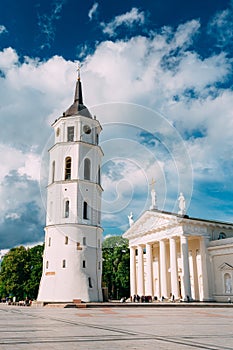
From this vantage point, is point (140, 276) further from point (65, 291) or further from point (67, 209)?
point (65, 291)

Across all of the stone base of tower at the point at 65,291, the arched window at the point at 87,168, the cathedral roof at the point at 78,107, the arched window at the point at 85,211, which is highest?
the cathedral roof at the point at 78,107

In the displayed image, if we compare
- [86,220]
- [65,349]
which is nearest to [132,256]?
[86,220]

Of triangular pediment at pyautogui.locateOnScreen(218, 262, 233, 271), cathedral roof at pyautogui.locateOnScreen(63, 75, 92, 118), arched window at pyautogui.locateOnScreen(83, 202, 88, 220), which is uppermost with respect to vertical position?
cathedral roof at pyautogui.locateOnScreen(63, 75, 92, 118)

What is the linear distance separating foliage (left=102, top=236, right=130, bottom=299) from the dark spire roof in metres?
38.0

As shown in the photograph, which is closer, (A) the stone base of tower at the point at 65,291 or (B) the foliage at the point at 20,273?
(A) the stone base of tower at the point at 65,291

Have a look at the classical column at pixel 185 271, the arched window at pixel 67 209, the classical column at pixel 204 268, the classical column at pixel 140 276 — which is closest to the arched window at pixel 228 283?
the classical column at pixel 204 268

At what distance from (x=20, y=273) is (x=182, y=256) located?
32.0 m

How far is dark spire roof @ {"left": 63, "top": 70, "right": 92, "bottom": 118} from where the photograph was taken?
51.7 meters

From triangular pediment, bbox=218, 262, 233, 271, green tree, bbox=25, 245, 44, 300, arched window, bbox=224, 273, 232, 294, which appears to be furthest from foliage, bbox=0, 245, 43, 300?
arched window, bbox=224, 273, 232, 294

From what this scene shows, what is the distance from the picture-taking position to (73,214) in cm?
4572

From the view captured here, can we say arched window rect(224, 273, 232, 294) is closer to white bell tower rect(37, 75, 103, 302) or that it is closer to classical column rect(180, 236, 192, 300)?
classical column rect(180, 236, 192, 300)

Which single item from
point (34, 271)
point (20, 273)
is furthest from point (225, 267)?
point (20, 273)

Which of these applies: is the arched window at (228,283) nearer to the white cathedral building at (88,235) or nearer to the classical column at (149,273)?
the white cathedral building at (88,235)

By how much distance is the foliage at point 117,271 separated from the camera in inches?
3000
